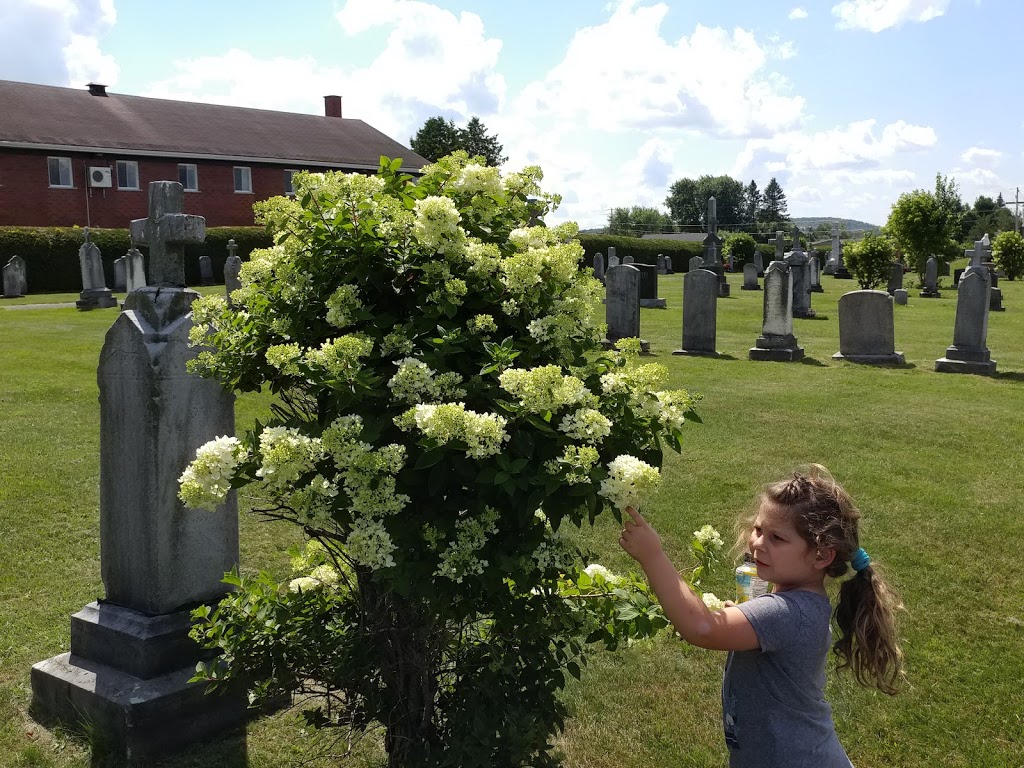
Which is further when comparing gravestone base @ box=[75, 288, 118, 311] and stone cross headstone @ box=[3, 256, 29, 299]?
stone cross headstone @ box=[3, 256, 29, 299]

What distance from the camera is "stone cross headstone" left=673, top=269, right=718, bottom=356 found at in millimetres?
16781

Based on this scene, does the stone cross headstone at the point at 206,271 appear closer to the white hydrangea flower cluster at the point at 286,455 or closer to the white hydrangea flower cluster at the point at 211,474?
the white hydrangea flower cluster at the point at 211,474

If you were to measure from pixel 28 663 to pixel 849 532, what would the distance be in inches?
168

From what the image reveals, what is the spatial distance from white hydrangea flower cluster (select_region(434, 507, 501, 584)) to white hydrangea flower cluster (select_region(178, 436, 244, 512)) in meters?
0.70

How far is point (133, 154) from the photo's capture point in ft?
131

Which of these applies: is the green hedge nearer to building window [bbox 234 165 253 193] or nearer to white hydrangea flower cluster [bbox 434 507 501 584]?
building window [bbox 234 165 253 193]

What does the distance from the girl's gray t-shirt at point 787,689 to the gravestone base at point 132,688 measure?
7.93 ft

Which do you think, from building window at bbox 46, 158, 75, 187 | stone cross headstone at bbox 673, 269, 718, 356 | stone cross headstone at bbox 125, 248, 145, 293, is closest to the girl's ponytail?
stone cross headstone at bbox 673, 269, 718, 356

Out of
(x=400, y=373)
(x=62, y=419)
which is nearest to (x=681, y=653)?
(x=400, y=373)

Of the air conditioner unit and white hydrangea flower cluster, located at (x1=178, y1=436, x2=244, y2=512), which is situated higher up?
the air conditioner unit

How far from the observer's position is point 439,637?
2.96 m

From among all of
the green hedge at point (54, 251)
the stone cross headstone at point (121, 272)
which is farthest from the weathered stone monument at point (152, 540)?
the green hedge at point (54, 251)

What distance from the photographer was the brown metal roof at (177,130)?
127ft

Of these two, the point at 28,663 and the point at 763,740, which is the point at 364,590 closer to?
the point at 763,740
